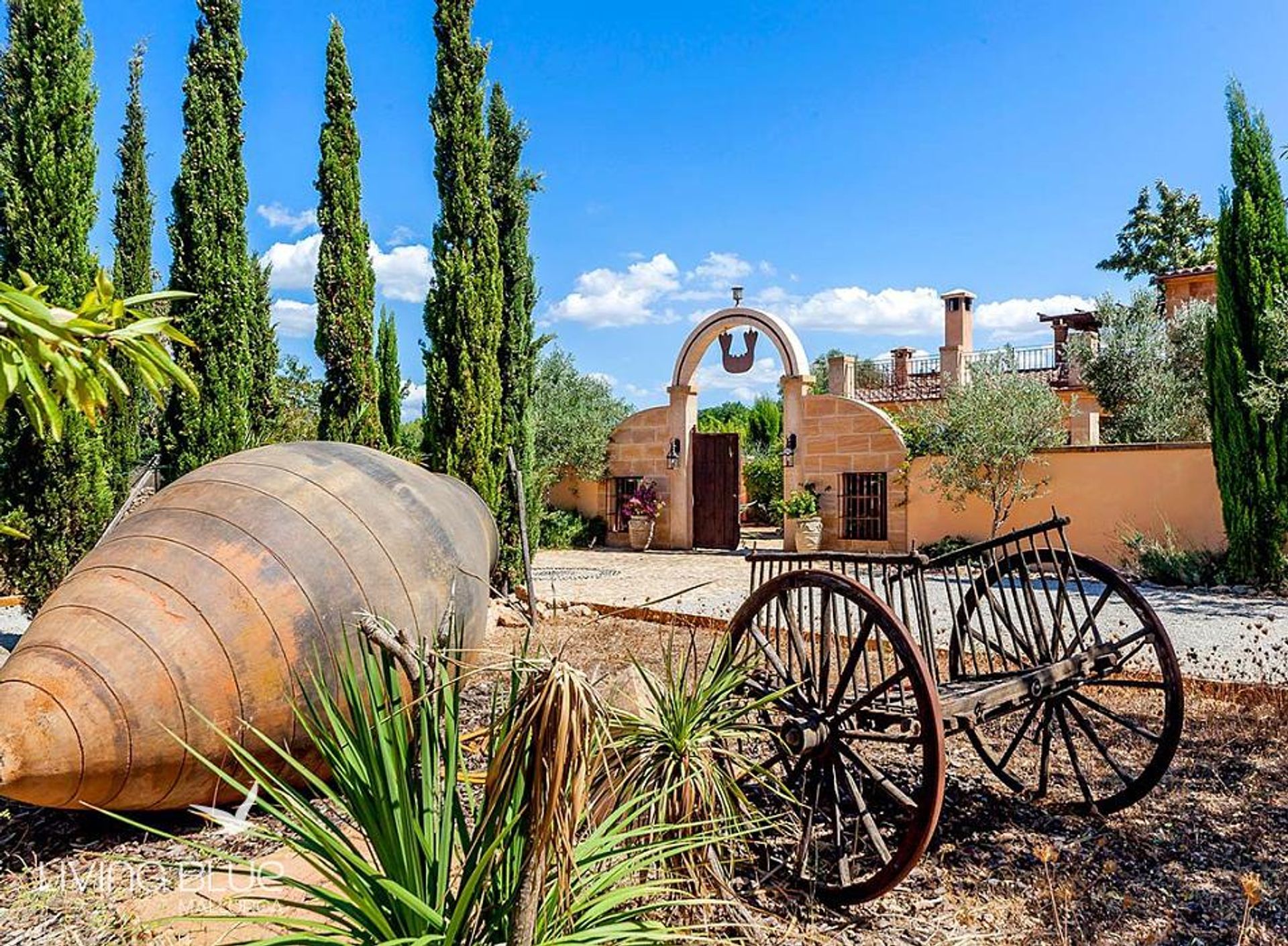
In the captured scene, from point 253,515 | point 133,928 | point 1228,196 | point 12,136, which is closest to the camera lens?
point 133,928

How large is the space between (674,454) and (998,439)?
656 centimetres

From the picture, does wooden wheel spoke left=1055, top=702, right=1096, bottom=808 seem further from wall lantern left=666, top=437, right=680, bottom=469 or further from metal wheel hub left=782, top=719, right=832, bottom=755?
wall lantern left=666, top=437, right=680, bottom=469

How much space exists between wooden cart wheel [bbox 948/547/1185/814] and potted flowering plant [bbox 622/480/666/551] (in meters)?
12.5

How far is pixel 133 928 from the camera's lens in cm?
250

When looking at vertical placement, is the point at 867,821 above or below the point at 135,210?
below

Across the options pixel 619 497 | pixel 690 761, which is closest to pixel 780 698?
pixel 690 761

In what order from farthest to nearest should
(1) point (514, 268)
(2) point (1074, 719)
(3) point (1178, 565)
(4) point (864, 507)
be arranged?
1. (4) point (864, 507)
2. (3) point (1178, 565)
3. (1) point (514, 268)
4. (2) point (1074, 719)

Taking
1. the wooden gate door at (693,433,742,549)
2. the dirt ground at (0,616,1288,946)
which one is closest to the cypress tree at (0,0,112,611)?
the dirt ground at (0,616,1288,946)

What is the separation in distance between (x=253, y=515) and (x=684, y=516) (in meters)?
14.6

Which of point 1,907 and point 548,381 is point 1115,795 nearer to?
point 1,907

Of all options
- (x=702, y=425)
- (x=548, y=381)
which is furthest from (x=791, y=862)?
(x=702, y=425)

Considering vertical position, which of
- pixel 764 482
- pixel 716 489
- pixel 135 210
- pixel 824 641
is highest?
pixel 135 210

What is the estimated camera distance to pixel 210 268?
7457mm

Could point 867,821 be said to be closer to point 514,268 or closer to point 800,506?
point 514,268
